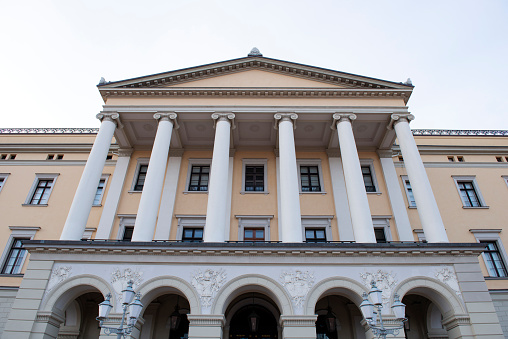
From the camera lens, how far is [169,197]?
73.1ft

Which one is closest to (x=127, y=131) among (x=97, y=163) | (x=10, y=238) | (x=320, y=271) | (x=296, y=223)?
(x=97, y=163)

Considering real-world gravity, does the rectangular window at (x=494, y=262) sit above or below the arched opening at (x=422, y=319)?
above

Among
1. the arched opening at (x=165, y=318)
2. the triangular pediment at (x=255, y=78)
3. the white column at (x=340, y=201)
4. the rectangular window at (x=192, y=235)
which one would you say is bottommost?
the arched opening at (x=165, y=318)

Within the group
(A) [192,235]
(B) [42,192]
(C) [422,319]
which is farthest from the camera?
(B) [42,192]

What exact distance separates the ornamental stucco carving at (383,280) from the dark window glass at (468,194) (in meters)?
11.7

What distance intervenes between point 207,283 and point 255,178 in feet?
30.4

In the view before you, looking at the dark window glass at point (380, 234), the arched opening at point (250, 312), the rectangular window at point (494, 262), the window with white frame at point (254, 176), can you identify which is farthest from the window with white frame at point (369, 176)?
the arched opening at point (250, 312)

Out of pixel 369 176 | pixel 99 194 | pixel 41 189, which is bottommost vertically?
pixel 99 194

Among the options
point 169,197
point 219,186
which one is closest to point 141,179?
point 169,197

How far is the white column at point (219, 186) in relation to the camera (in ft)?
55.8

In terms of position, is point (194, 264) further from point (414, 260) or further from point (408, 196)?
point (408, 196)

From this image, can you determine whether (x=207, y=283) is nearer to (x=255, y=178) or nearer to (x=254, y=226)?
(x=254, y=226)

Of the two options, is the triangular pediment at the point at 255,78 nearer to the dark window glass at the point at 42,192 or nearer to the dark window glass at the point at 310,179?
the dark window glass at the point at 310,179

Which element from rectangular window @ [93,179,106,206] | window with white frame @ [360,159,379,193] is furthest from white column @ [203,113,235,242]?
window with white frame @ [360,159,379,193]
